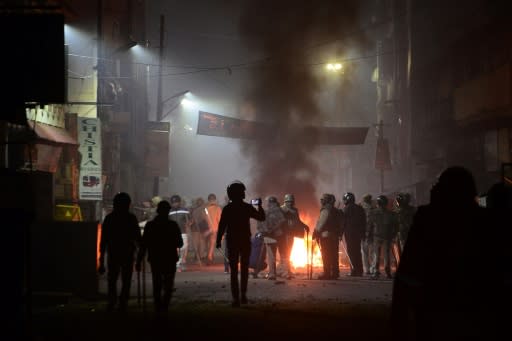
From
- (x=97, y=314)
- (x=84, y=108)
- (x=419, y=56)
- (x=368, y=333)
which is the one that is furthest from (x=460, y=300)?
(x=419, y=56)

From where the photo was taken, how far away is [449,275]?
4270mm

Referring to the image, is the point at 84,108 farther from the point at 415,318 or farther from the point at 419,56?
the point at 415,318

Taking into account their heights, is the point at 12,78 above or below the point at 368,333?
above

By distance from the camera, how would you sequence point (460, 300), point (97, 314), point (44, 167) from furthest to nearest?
1. point (44, 167)
2. point (97, 314)
3. point (460, 300)

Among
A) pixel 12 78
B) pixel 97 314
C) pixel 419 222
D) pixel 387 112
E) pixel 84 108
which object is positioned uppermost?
pixel 387 112

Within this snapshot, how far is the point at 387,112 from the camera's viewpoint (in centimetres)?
6041

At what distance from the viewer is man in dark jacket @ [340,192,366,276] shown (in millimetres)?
18156

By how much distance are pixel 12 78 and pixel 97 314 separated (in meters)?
3.51

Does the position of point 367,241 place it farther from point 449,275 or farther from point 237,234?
point 449,275

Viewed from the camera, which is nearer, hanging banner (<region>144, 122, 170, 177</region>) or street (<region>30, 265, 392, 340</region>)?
street (<region>30, 265, 392, 340</region>)

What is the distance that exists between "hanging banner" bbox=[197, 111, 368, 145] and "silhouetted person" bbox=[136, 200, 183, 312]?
18.3 m

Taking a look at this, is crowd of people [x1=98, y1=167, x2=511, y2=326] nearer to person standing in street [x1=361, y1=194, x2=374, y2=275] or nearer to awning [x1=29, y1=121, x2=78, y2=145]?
person standing in street [x1=361, y1=194, x2=374, y2=275]

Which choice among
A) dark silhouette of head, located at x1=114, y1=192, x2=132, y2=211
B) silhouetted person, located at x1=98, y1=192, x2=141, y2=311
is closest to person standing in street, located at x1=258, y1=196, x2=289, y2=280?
silhouetted person, located at x1=98, y1=192, x2=141, y2=311

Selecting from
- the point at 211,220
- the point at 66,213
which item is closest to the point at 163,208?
the point at 66,213
